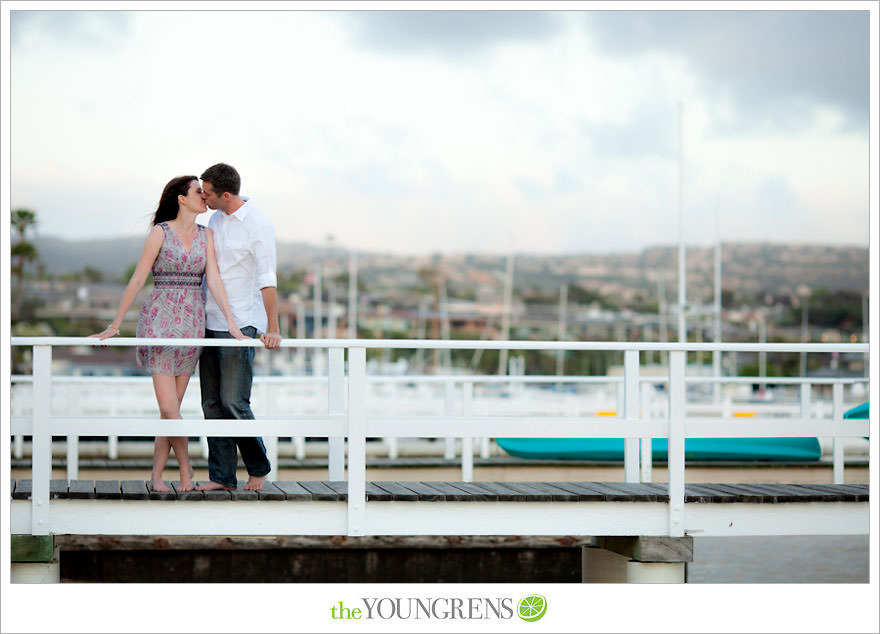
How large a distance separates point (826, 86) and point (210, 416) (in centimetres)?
4888

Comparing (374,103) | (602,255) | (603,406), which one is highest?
(374,103)

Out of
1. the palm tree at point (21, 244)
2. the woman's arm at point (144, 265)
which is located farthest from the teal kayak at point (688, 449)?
the palm tree at point (21, 244)

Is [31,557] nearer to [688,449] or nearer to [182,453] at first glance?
[182,453]

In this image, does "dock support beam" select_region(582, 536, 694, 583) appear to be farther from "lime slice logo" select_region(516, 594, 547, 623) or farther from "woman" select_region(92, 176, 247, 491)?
"woman" select_region(92, 176, 247, 491)

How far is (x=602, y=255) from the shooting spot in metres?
120

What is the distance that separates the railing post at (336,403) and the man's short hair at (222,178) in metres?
1.20

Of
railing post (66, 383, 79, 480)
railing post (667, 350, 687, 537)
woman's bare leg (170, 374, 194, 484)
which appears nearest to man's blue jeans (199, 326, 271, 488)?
woman's bare leg (170, 374, 194, 484)

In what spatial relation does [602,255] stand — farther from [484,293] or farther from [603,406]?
[603,406]

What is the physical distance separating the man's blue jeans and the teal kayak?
5208 mm

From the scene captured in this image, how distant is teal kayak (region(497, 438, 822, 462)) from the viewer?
37.9ft

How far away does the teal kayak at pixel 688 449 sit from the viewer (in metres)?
11.5

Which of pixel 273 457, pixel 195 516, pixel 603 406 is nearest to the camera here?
pixel 195 516

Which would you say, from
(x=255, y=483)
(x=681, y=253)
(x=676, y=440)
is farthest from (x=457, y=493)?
(x=681, y=253)

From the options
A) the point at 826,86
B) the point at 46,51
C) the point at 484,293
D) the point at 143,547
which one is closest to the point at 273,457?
the point at 143,547
